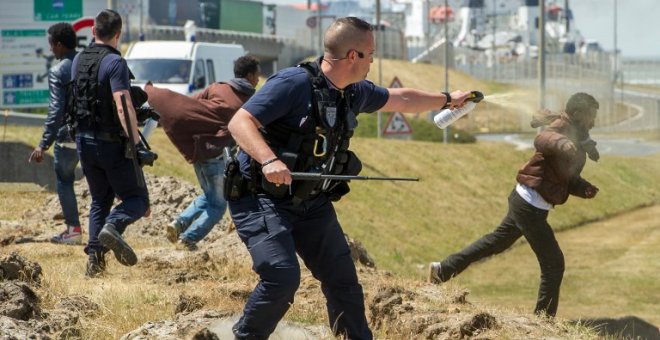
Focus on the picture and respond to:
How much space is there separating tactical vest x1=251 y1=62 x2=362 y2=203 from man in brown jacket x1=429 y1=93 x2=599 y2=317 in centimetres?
348

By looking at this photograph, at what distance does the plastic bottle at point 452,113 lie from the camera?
23.4ft

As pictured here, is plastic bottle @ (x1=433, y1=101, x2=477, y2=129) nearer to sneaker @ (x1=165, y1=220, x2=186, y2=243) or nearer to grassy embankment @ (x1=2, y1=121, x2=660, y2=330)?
sneaker @ (x1=165, y1=220, x2=186, y2=243)

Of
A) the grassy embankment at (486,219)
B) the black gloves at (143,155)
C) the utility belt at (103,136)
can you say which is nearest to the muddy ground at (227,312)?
the black gloves at (143,155)

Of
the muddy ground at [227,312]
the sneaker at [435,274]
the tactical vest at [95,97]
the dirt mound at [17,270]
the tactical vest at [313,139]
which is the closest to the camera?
the tactical vest at [313,139]

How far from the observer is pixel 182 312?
7.02 meters

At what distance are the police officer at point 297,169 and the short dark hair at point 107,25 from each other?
115 inches

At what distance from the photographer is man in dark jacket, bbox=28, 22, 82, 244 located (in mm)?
10203

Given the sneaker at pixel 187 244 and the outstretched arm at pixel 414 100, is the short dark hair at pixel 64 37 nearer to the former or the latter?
the sneaker at pixel 187 244

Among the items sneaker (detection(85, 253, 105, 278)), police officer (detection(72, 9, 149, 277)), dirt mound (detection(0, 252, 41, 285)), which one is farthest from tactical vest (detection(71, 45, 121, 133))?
dirt mound (detection(0, 252, 41, 285))

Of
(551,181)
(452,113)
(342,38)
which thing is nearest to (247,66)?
(551,181)

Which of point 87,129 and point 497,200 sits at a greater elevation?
point 87,129

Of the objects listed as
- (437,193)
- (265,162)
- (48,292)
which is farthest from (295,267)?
(437,193)

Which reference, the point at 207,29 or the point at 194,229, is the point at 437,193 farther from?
the point at 207,29

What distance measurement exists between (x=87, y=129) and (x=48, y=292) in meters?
1.57
